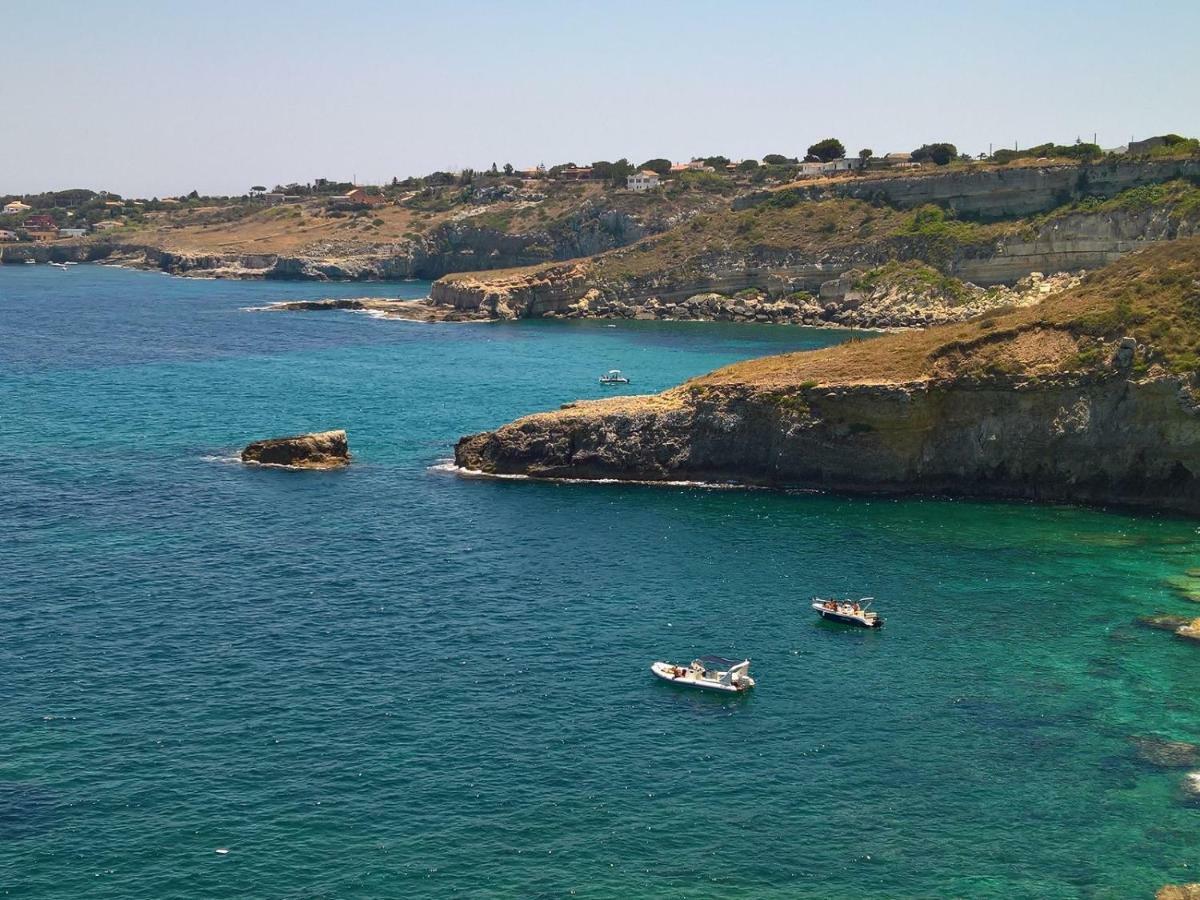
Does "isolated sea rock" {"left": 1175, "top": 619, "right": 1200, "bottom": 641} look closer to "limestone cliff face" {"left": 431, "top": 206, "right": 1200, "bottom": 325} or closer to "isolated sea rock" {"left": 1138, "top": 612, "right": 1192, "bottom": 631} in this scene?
"isolated sea rock" {"left": 1138, "top": 612, "right": 1192, "bottom": 631}

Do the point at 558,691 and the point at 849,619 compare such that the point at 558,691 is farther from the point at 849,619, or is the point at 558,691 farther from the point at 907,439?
the point at 907,439

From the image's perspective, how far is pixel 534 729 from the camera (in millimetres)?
48562

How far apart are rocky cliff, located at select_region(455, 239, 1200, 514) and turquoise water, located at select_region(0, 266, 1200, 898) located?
10.5 feet

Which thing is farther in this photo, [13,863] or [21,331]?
[21,331]

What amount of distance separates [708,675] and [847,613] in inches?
377

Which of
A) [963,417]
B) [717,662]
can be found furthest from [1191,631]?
[963,417]

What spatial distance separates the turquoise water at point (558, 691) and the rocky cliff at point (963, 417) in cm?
320

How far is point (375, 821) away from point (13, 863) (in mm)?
10765

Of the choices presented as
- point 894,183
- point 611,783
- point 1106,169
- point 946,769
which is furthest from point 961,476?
point 894,183

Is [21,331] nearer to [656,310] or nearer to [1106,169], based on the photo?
[656,310]

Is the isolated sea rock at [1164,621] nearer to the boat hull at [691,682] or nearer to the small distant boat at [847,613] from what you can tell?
the small distant boat at [847,613]

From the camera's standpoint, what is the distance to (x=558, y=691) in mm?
52000

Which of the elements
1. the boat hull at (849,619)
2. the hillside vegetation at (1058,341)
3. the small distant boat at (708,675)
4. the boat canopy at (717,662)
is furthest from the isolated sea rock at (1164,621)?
the hillside vegetation at (1058,341)

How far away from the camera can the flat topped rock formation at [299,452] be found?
8994cm
